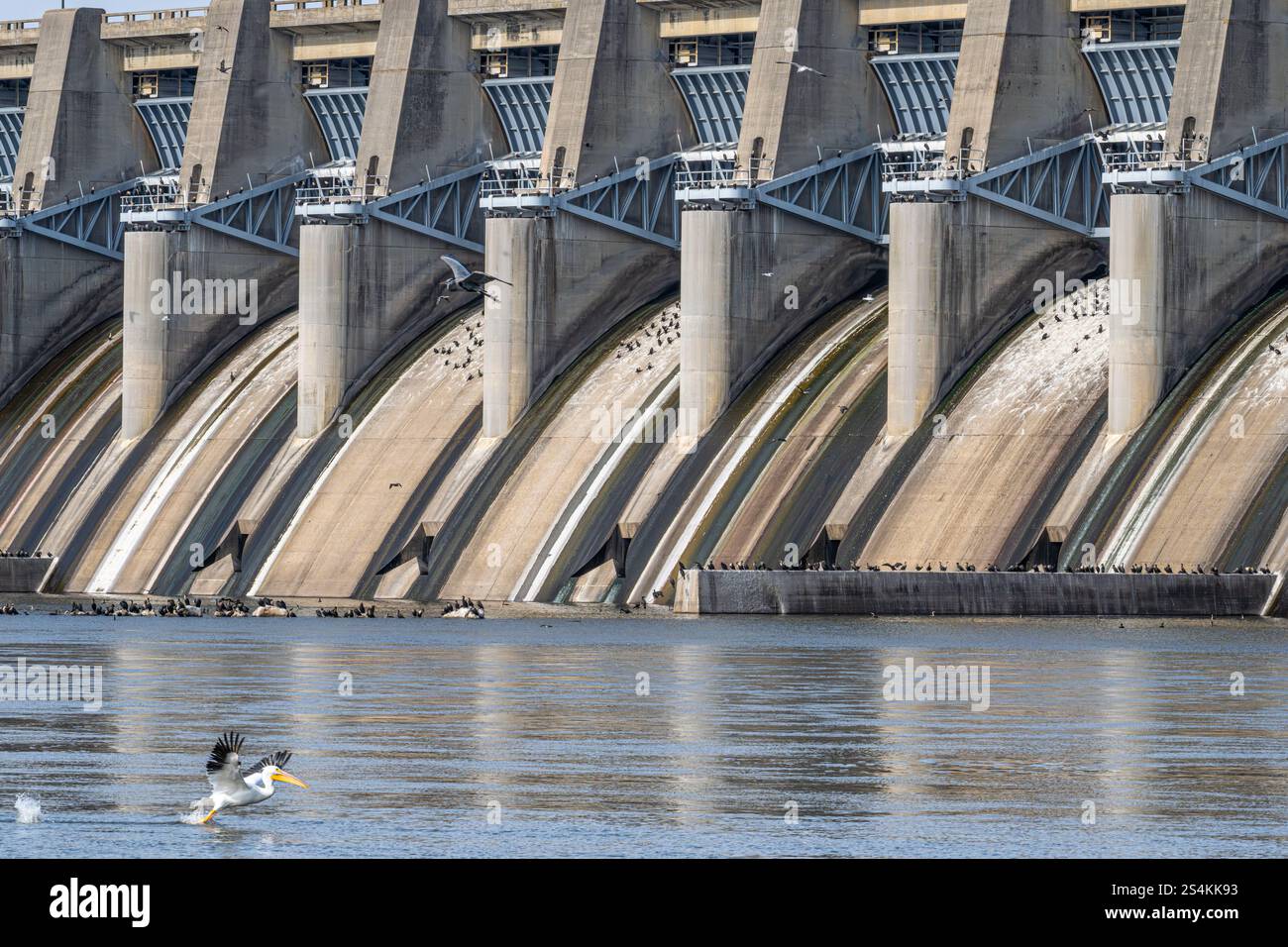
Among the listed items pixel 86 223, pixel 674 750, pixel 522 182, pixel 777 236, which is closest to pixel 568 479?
pixel 777 236

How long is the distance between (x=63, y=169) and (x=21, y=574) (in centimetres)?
1953

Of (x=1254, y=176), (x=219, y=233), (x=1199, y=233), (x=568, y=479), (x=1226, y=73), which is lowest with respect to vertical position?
(x=568, y=479)

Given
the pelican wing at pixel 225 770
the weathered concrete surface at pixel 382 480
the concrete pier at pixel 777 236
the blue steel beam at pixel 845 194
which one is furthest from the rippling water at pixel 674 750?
the weathered concrete surface at pixel 382 480

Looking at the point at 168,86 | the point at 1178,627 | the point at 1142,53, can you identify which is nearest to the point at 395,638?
the point at 1178,627

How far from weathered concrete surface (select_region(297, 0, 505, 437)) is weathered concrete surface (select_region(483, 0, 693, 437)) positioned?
633 centimetres

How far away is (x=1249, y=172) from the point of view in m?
66.7

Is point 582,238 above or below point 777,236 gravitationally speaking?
below

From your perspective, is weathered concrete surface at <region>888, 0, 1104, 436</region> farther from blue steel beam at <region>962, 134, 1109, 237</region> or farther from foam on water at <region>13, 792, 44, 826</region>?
foam on water at <region>13, 792, 44, 826</region>

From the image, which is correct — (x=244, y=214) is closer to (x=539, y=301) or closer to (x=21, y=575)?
(x=21, y=575)

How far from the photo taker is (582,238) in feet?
263

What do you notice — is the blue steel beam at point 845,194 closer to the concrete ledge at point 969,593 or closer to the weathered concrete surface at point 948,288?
the weathered concrete surface at point 948,288

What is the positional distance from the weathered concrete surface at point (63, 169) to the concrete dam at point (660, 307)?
15 cm
